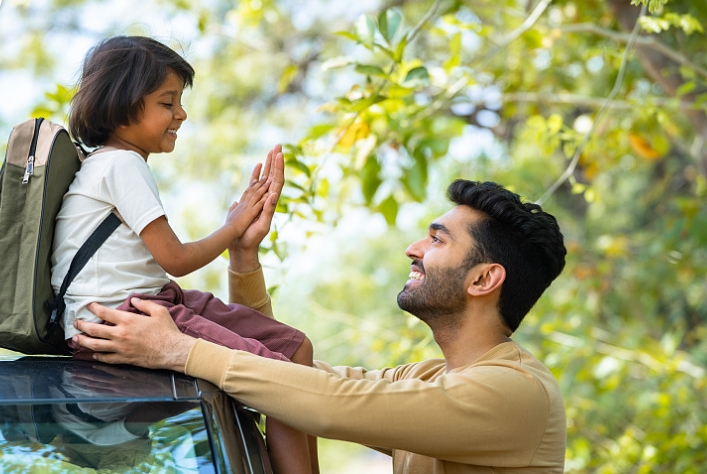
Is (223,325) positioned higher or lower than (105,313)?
lower

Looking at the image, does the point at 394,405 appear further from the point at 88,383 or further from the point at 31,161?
the point at 31,161

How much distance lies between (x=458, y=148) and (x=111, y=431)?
243 inches

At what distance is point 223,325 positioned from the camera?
244cm

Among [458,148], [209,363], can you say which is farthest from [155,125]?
[458,148]

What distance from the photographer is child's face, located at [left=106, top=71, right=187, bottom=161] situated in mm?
2445

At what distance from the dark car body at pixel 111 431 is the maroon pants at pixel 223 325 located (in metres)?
0.31

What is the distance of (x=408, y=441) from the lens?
2.12m

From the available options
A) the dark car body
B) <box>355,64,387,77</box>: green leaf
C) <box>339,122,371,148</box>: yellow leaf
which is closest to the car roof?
the dark car body

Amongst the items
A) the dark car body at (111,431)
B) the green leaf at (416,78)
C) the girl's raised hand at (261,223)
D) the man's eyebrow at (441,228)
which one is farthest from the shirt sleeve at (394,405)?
the green leaf at (416,78)

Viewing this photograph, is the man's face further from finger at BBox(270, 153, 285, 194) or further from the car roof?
the car roof

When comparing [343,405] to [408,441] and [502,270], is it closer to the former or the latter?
[408,441]

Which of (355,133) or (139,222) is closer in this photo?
(139,222)

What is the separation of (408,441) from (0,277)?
1081mm

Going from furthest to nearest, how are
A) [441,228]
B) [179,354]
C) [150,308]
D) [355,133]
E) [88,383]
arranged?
[355,133] → [441,228] → [150,308] → [179,354] → [88,383]
